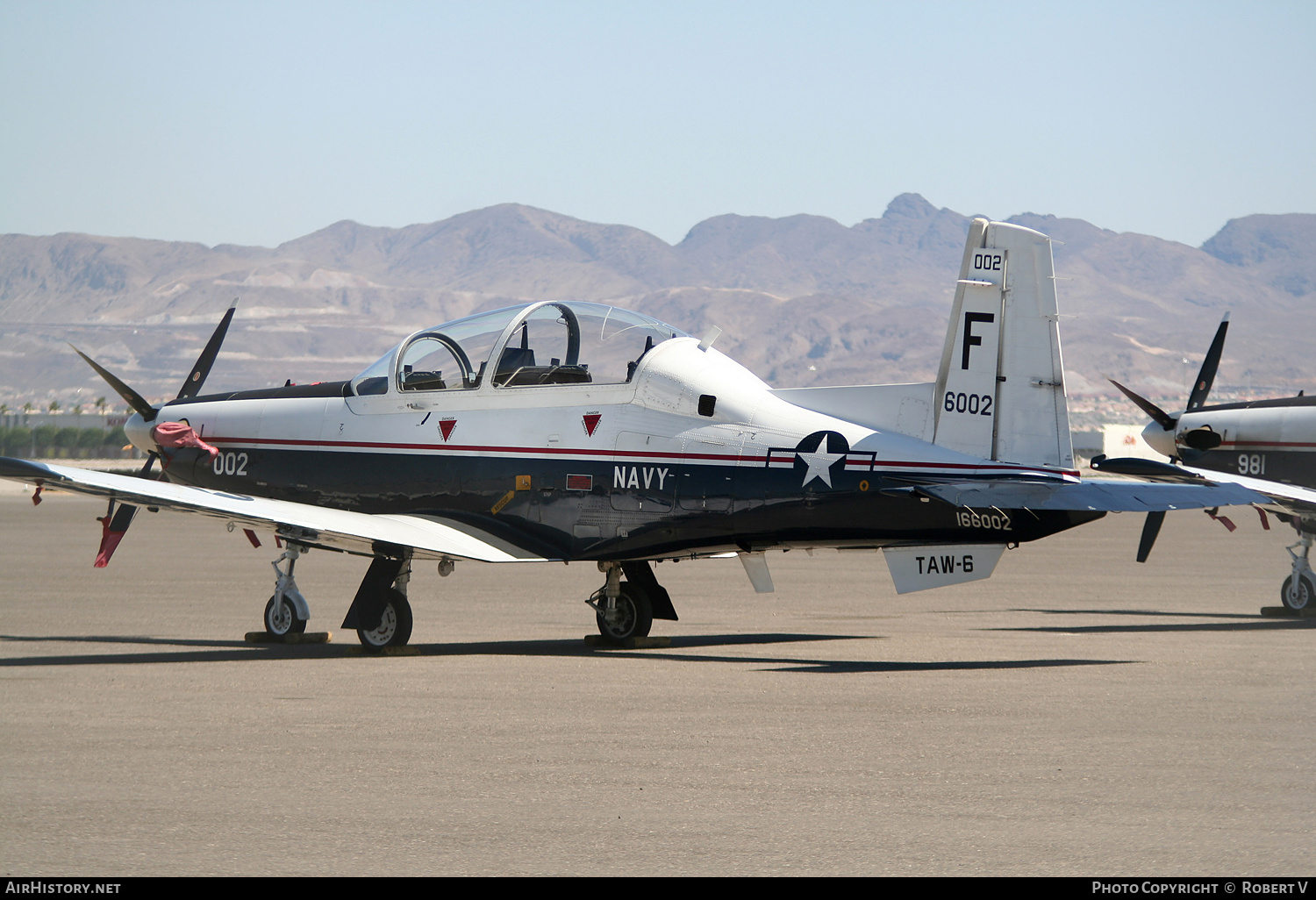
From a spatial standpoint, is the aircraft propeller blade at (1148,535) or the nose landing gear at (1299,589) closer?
the nose landing gear at (1299,589)

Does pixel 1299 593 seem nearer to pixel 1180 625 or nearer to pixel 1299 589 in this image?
pixel 1299 589

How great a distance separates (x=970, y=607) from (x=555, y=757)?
11968 mm

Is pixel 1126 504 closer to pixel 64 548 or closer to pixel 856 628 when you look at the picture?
pixel 856 628

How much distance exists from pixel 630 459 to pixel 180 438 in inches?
193

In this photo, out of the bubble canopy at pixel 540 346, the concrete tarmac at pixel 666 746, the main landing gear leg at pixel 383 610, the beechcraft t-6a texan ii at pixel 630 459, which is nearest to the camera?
the concrete tarmac at pixel 666 746

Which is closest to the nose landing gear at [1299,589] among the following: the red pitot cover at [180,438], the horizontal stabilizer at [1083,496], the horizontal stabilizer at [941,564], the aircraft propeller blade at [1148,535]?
the aircraft propeller blade at [1148,535]

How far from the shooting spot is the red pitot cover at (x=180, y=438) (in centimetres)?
1514

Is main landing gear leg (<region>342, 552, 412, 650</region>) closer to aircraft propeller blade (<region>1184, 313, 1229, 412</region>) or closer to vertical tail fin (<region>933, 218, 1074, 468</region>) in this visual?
vertical tail fin (<region>933, 218, 1074, 468</region>)

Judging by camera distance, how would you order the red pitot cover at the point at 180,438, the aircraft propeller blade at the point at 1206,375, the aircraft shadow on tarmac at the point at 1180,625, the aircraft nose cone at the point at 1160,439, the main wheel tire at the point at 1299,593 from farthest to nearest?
the aircraft propeller blade at the point at 1206,375 < the aircraft nose cone at the point at 1160,439 < the main wheel tire at the point at 1299,593 < the aircraft shadow on tarmac at the point at 1180,625 < the red pitot cover at the point at 180,438

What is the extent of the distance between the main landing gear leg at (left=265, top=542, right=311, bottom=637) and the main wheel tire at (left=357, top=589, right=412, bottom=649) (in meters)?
1.20

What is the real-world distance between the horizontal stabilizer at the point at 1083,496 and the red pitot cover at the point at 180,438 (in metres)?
7.29

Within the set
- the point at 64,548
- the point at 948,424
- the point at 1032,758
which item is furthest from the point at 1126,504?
the point at 64,548

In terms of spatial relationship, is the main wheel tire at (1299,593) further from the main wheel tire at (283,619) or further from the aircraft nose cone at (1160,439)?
the main wheel tire at (283,619)

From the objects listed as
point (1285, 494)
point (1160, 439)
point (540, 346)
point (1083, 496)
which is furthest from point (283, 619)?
point (1160, 439)
